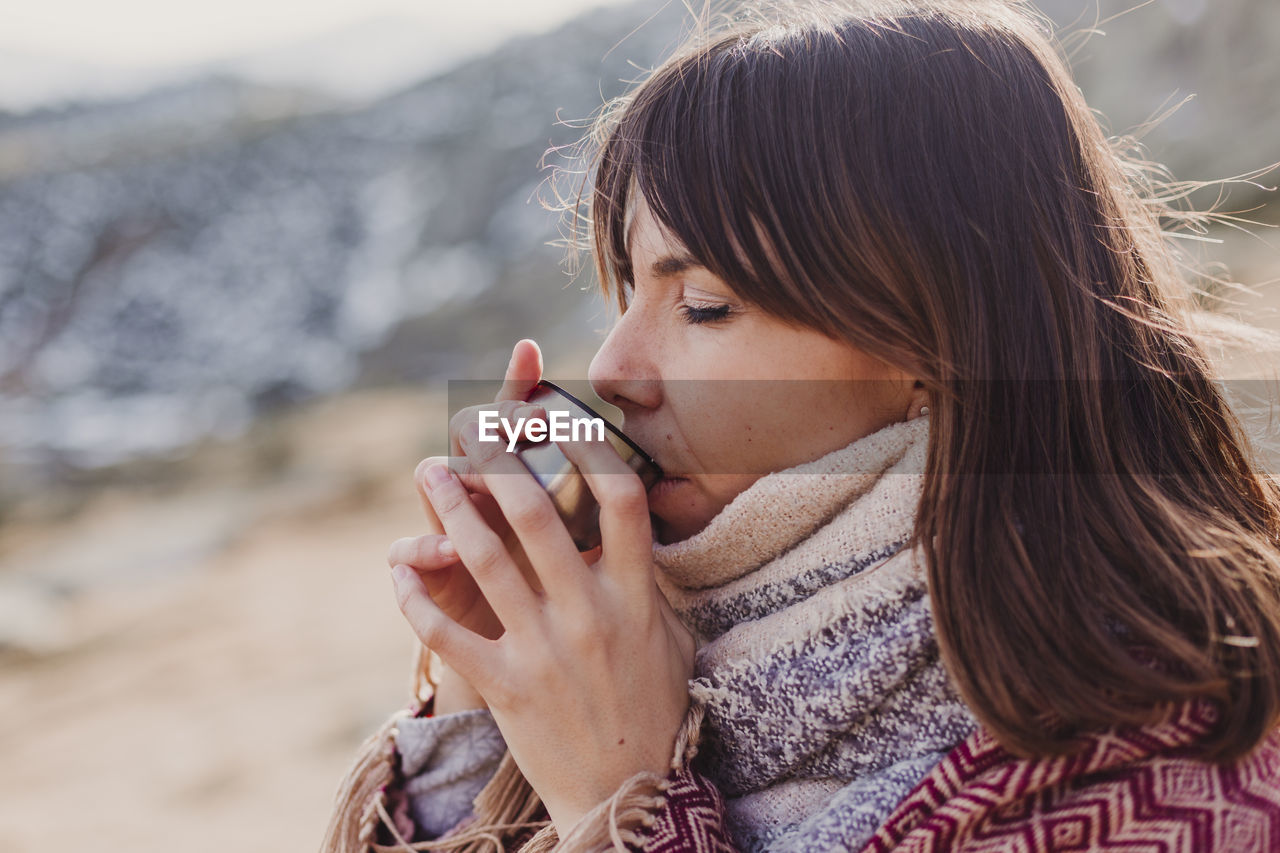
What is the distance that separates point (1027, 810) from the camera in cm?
120

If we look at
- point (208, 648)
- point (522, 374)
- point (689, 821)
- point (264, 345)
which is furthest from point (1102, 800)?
point (264, 345)

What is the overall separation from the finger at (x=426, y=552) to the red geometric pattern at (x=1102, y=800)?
83cm

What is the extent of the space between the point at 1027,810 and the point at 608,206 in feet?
4.11

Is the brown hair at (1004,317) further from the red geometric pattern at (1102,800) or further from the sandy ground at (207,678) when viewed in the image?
the sandy ground at (207,678)

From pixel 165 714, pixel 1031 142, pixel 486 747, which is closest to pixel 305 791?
pixel 165 714

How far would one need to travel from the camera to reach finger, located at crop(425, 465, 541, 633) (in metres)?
1.40

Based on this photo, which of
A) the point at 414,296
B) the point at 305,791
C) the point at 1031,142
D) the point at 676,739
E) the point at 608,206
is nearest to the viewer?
the point at 676,739

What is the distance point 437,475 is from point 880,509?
2.48 feet

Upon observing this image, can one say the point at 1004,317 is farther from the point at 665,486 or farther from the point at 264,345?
the point at 264,345

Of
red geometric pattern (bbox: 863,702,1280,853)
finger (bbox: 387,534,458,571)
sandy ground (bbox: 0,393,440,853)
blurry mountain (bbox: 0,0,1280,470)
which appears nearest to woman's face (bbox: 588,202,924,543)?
finger (bbox: 387,534,458,571)

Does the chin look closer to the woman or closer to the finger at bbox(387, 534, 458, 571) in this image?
the woman

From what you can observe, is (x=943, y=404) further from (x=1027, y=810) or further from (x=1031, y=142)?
(x=1027, y=810)

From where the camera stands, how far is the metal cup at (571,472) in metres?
1.47

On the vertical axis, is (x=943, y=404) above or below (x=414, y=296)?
below
